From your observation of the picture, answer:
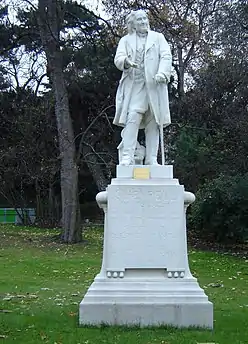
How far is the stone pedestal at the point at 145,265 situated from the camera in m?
7.70

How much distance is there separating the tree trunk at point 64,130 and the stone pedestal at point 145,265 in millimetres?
13043

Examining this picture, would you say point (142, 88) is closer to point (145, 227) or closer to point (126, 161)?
point (126, 161)

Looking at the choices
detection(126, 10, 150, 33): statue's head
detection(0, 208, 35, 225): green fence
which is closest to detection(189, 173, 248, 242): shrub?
detection(126, 10, 150, 33): statue's head

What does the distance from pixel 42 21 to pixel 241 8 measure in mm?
6646

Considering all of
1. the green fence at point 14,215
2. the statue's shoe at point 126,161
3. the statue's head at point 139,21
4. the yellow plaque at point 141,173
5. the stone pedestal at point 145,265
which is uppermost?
the statue's head at point 139,21

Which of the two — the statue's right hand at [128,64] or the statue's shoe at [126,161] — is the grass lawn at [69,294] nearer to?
the statue's shoe at [126,161]

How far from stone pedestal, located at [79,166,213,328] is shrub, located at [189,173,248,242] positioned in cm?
1121

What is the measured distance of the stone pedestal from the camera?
7703 millimetres

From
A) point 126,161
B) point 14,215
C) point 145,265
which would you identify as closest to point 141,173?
point 126,161

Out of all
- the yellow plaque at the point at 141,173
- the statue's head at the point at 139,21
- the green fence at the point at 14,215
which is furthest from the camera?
the green fence at the point at 14,215

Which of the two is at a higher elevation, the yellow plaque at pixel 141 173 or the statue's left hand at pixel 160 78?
the statue's left hand at pixel 160 78

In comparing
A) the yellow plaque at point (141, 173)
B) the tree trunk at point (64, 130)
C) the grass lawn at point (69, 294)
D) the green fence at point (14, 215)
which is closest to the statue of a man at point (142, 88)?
the yellow plaque at point (141, 173)

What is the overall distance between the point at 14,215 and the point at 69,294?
22971 millimetres

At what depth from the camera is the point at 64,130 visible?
2108 centimetres
